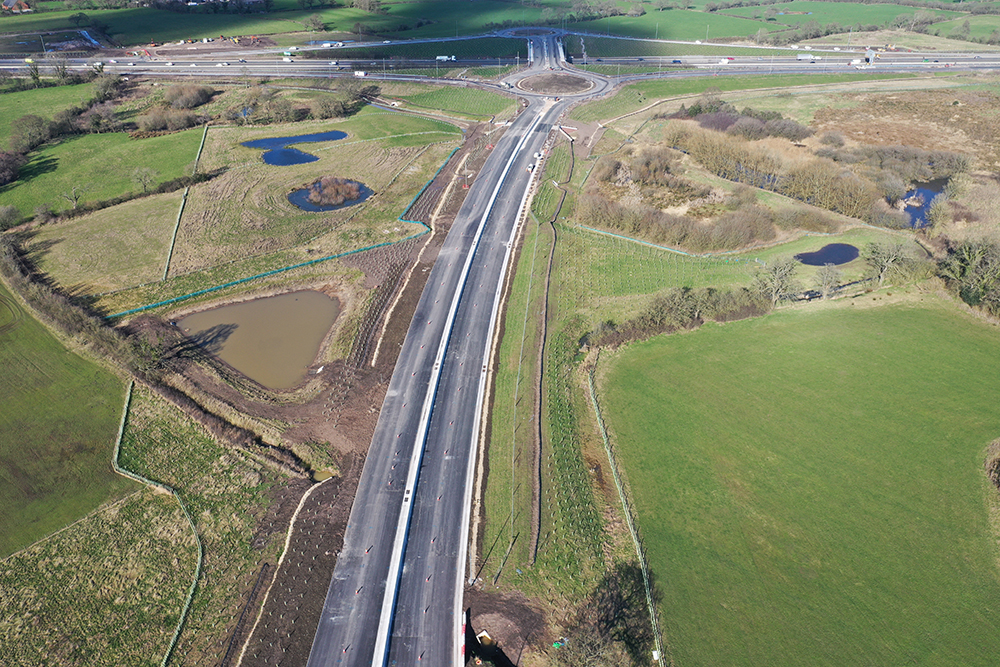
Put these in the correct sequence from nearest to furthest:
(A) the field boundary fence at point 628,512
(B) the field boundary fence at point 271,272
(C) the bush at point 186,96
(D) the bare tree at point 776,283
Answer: (A) the field boundary fence at point 628,512 → (D) the bare tree at point 776,283 → (B) the field boundary fence at point 271,272 → (C) the bush at point 186,96

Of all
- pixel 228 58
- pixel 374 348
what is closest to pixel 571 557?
pixel 374 348

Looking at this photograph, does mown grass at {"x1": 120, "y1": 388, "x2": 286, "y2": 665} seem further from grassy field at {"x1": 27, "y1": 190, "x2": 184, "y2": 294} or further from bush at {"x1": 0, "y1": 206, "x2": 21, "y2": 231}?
bush at {"x1": 0, "y1": 206, "x2": 21, "y2": 231}

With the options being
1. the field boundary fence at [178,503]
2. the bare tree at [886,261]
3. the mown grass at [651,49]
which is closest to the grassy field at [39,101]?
the field boundary fence at [178,503]

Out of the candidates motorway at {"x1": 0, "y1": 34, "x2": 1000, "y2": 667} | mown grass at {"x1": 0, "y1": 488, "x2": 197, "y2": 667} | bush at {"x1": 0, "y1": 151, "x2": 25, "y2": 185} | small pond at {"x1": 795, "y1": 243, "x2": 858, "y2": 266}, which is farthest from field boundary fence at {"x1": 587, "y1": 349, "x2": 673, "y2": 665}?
bush at {"x1": 0, "y1": 151, "x2": 25, "y2": 185}

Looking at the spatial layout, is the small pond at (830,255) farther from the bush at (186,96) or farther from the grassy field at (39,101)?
the grassy field at (39,101)

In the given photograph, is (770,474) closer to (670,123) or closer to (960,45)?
(670,123)

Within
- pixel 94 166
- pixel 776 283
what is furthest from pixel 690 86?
pixel 94 166
